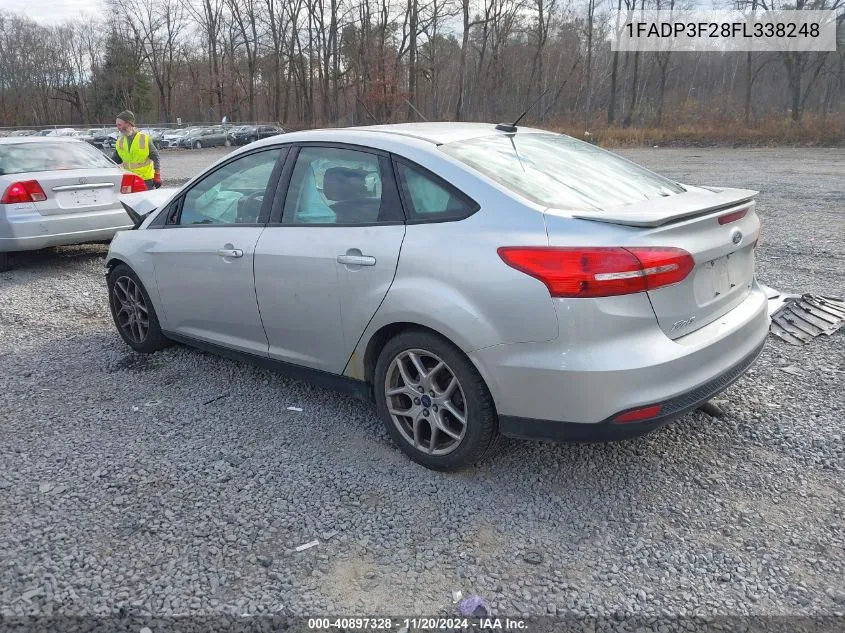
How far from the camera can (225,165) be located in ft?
14.1

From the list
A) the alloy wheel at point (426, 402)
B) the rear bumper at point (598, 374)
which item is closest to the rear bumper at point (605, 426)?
the rear bumper at point (598, 374)

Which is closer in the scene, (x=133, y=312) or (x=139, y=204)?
(x=133, y=312)

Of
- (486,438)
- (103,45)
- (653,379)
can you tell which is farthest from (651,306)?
(103,45)

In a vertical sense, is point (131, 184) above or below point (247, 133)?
below

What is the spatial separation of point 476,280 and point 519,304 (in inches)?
9.0

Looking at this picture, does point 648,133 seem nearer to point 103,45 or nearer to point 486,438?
point 486,438

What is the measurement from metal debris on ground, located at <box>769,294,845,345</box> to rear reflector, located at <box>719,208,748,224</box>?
2.02 metres

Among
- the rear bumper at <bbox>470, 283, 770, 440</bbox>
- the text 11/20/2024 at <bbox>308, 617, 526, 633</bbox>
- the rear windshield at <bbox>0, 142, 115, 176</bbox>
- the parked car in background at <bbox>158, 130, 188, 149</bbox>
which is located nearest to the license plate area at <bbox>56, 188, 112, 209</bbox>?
the rear windshield at <bbox>0, 142, 115, 176</bbox>

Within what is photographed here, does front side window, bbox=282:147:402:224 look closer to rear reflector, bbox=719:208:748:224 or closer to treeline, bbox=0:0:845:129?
rear reflector, bbox=719:208:748:224

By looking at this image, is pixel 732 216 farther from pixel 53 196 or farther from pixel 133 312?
pixel 53 196

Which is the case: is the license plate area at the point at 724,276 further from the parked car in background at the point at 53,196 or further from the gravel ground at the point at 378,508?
the parked car in background at the point at 53,196

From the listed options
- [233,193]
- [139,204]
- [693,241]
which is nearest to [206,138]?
[139,204]

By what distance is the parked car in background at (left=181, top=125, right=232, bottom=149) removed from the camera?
4003 cm

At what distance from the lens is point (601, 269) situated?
266 centimetres
